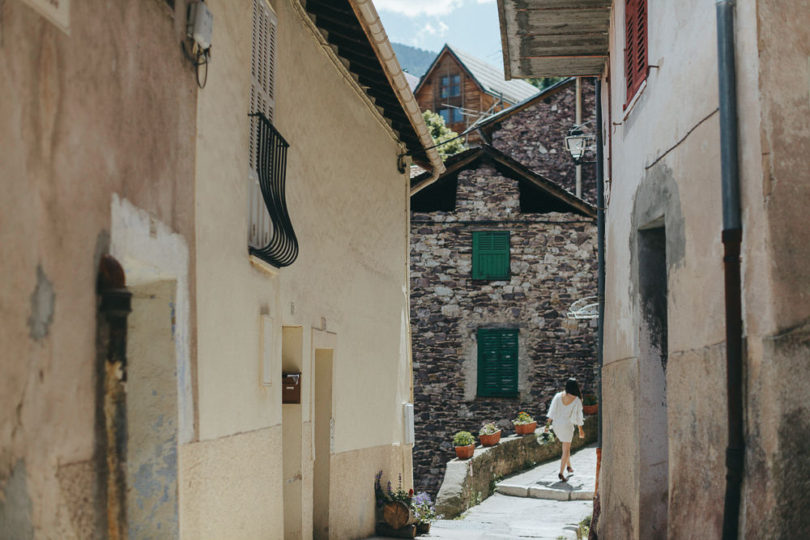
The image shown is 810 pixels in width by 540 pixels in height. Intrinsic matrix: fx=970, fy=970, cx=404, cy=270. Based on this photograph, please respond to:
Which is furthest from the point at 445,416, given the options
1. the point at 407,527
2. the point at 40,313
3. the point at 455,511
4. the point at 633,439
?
the point at 40,313

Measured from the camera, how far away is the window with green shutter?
65.2 ft

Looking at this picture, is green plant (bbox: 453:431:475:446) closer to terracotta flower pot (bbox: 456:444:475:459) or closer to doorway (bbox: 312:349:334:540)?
terracotta flower pot (bbox: 456:444:475:459)

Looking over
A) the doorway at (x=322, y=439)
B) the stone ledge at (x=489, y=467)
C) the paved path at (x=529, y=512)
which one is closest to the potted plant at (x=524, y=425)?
the stone ledge at (x=489, y=467)

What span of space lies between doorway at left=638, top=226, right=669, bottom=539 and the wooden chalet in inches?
1124

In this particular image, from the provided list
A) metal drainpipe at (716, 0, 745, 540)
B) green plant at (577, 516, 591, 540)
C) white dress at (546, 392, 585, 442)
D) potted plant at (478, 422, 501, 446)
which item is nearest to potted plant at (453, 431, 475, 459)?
potted plant at (478, 422, 501, 446)

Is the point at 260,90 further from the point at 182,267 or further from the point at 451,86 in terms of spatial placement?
the point at 451,86

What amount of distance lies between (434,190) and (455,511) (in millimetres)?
8582

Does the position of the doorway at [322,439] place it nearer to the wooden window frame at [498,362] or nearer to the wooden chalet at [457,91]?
the wooden window frame at [498,362]

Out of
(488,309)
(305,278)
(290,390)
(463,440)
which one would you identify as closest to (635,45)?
(305,278)

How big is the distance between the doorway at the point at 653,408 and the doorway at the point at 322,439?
284cm

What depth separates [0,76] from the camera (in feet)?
9.83

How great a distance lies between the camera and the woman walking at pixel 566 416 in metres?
14.4

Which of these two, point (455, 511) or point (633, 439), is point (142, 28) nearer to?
point (633, 439)

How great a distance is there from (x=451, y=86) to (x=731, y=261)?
109ft
